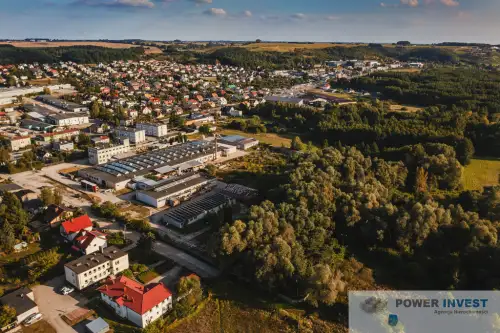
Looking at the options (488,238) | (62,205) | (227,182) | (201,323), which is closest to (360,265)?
(488,238)

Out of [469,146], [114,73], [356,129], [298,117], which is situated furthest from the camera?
[114,73]

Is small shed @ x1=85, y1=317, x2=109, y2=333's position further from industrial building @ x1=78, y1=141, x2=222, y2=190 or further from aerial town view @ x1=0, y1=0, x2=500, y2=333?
industrial building @ x1=78, y1=141, x2=222, y2=190

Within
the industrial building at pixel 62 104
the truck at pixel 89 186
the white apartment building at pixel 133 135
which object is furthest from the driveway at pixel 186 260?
the industrial building at pixel 62 104

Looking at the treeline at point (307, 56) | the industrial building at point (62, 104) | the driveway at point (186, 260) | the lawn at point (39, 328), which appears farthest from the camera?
the treeline at point (307, 56)

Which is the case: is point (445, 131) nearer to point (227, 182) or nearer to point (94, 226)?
point (227, 182)

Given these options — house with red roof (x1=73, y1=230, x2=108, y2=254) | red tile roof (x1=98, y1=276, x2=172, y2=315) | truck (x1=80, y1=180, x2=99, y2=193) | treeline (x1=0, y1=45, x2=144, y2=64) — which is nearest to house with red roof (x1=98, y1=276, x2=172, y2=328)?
red tile roof (x1=98, y1=276, x2=172, y2=315)

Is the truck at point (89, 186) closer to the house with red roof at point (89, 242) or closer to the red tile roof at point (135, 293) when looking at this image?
the house with red roof at point (89, 242)
